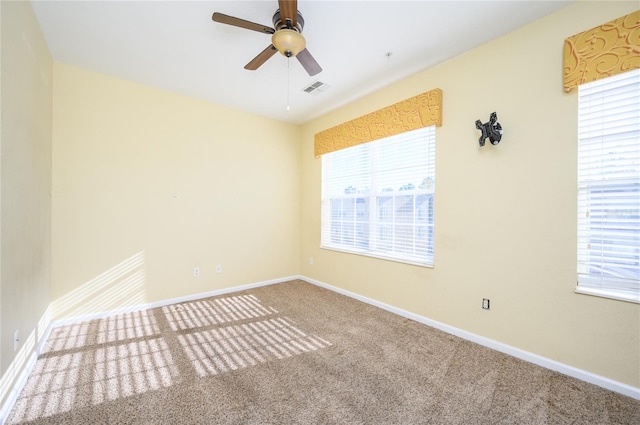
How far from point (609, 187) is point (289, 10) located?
8.33 ft

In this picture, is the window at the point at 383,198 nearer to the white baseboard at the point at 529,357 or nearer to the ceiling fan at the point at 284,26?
the white baseboard at the point at 529,357

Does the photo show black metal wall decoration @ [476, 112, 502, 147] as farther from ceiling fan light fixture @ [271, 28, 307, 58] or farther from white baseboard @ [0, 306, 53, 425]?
white baseboard @ [0, 306, 53, 425]

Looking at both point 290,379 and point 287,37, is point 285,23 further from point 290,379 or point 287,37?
point 290,379

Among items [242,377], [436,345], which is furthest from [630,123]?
[242,377]

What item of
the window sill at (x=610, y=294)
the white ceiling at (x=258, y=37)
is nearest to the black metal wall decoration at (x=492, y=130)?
the white ceiling at (x=258, y=37)

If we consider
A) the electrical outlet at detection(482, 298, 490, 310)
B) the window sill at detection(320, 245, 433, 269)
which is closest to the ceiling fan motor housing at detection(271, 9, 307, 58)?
the window sill at detection(320, 245, 433, 269)

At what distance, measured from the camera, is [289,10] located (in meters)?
1.81

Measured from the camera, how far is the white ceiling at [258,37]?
204cm

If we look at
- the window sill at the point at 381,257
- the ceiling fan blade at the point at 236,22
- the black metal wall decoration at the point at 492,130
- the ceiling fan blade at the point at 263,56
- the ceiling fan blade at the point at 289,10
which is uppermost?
the ceiling fan blade at the point at 289,10

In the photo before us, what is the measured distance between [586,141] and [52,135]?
15.8 ft

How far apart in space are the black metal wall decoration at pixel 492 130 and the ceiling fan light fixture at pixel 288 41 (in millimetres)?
1721

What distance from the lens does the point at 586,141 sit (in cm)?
196

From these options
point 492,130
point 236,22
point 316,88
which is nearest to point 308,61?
point 236,22

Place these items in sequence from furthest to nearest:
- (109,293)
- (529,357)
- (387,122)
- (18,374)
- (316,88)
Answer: (316,88) → (387,122) → (109,293) → (529,357) → (18,374)
